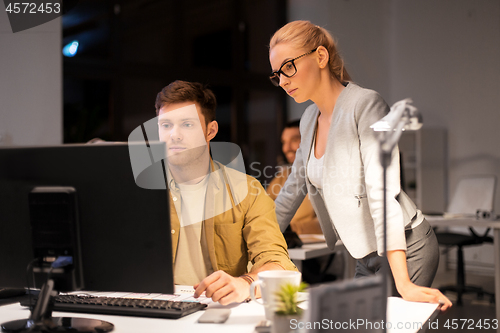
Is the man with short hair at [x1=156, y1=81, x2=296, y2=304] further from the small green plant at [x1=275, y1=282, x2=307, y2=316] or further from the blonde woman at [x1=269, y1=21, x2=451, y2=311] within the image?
the small green plant at [x1=275, y1=282, x2=307, y2=316]

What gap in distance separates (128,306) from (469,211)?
439 cm

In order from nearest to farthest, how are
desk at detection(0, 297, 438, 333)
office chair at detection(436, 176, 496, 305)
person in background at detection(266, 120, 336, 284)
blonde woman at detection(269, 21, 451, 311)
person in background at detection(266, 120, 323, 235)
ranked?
1. desk at detection(0, 297, 438, 333)
2. blonde woman at detection(269, 21, 451, 311)
3. person in background at detection(266, 120, 336, 284)
4. person in background at detection(266, 120, 323, 235)
5. office chair at detection(436, 176, 496, 305)

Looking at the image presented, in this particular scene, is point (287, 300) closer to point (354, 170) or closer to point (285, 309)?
point (285, 309)

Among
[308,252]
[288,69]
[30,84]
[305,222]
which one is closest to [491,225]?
[305,222]

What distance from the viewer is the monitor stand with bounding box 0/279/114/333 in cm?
91

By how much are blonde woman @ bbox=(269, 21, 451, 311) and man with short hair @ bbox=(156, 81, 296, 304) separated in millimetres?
209

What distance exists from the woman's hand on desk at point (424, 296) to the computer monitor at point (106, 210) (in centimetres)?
59

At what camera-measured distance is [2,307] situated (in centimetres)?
114

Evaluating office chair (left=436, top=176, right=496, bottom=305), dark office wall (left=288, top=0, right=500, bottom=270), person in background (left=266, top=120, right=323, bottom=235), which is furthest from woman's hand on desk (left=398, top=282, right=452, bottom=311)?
dark office wall (left=288, top=0, right=500, bottom=270)

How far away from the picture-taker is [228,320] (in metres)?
0.99

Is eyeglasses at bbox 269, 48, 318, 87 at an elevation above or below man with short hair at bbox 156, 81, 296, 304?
above

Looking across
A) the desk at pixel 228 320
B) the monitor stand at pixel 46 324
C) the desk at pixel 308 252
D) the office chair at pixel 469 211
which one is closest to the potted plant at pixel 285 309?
the desk at pixel 228 320

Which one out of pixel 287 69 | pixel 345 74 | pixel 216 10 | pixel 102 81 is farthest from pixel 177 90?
pixel 216 10

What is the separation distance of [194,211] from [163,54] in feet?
13.1
